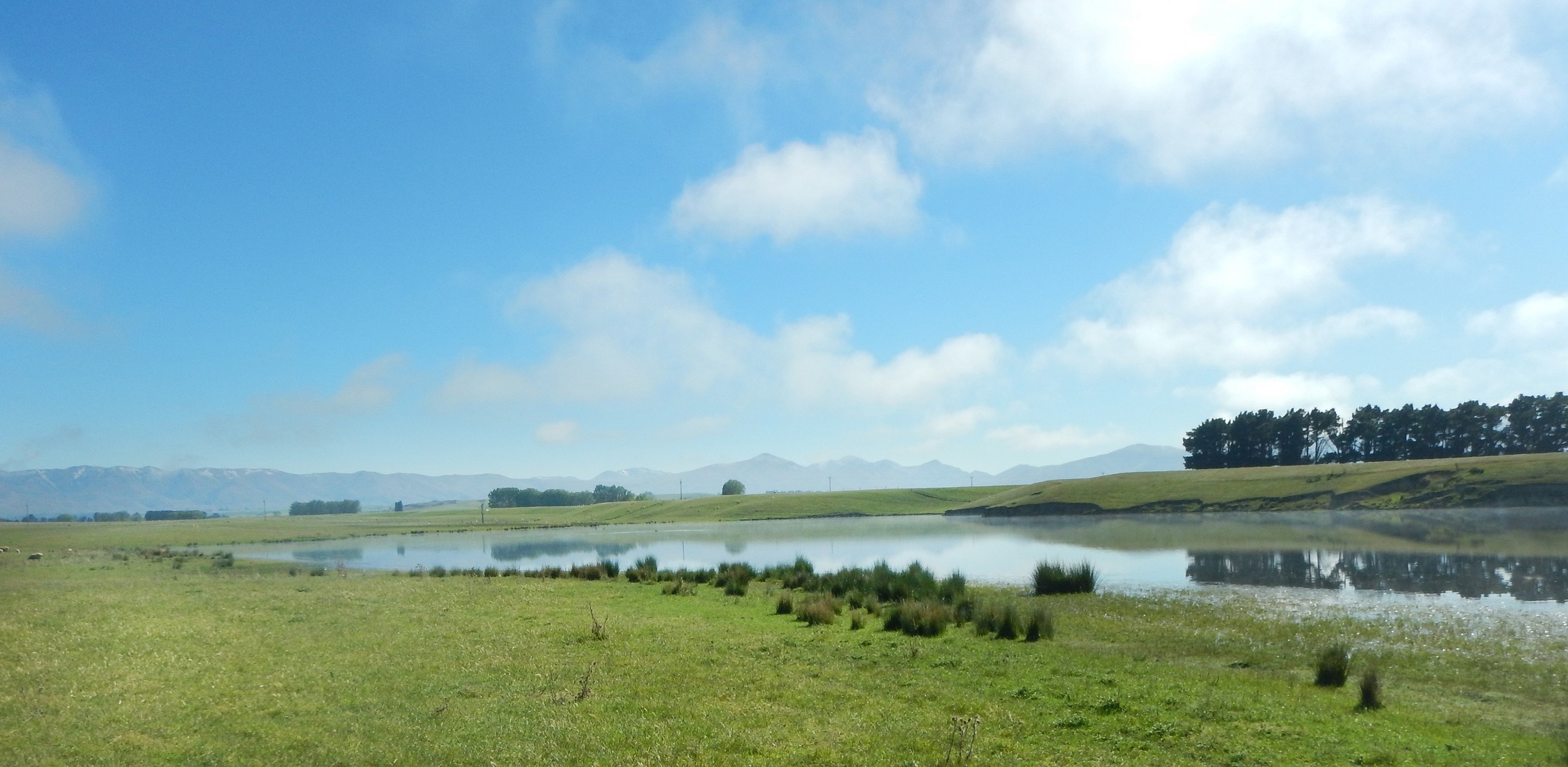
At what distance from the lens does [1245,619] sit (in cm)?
1769

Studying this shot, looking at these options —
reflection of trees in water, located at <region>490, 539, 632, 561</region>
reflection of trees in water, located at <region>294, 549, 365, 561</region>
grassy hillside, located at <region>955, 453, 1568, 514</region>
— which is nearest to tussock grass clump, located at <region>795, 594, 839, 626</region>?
reflection of trees in water, located at <region>490, 539, 632, 561</region>

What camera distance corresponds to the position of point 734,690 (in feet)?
37.4

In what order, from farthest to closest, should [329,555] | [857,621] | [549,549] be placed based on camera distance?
[549,549] → [329,555] → [857,621]

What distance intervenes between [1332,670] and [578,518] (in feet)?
436

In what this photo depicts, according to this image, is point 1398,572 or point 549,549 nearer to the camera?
point 1398,572

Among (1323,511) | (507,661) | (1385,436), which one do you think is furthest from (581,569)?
A: (1385,436)

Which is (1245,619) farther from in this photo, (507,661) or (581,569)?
(581,569)

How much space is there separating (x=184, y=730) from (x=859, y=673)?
349 inches

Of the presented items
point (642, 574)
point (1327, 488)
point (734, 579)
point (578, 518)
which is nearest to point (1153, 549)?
point (734, 579)

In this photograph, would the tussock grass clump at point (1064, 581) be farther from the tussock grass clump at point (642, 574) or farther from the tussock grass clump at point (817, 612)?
the tussock grass clump at point (642, 574)

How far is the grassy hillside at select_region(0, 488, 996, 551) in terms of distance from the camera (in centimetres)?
7412

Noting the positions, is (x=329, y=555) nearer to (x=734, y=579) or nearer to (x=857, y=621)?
(x=734, y=579)

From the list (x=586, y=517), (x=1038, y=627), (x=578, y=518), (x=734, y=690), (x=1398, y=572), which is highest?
(x=734, y=690)

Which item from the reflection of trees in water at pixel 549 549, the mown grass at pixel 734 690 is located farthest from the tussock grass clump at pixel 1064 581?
the reflection of trees in water at pixel 549 549
